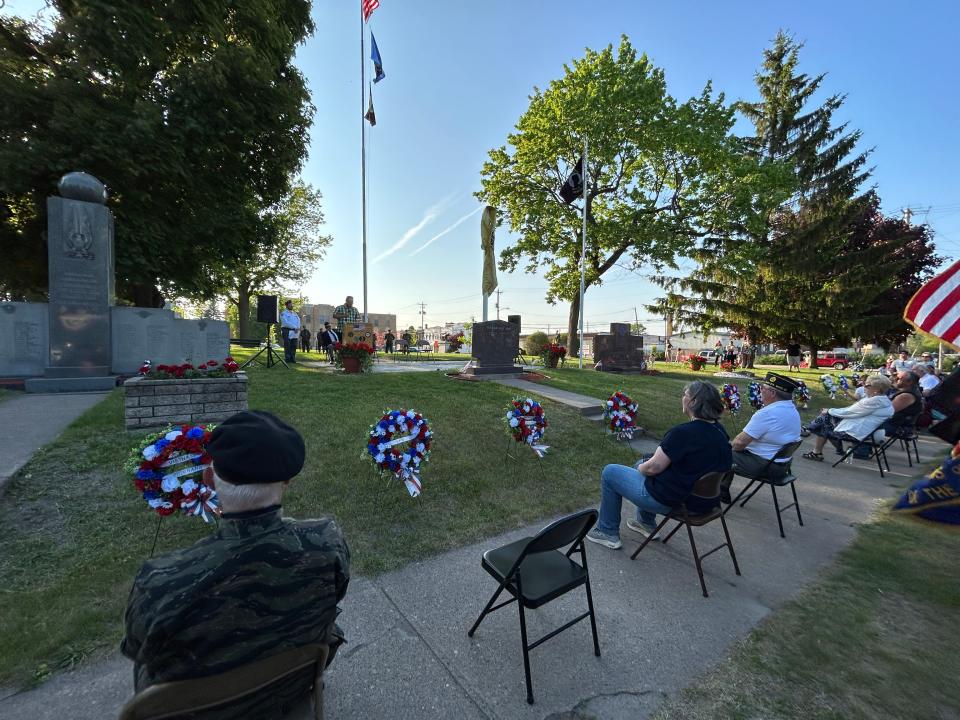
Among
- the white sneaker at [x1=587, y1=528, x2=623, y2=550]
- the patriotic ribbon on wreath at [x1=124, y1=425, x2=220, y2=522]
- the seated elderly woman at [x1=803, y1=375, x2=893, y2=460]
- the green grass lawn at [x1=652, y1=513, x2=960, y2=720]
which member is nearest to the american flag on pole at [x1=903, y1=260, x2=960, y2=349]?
the green grass lawn at [x1=652, y1=513, x2=960, y2=720]

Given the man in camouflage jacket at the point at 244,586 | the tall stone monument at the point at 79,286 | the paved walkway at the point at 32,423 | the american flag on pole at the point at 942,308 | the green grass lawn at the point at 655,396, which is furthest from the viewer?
the green grass lawn at the point at 655,396

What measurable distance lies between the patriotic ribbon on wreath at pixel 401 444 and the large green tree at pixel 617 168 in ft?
60.0

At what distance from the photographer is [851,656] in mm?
2480

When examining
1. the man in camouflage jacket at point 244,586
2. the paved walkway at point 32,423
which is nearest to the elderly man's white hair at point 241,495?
the man in camouflage jacket at point 244,586

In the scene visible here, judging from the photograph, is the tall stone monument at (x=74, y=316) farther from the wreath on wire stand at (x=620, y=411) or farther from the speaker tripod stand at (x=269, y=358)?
the wreath on wire stand at (x=620, y=411)

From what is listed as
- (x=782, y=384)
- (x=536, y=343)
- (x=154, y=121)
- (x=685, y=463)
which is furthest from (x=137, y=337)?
(x=536, y=343)

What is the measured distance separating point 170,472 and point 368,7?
19.8 m

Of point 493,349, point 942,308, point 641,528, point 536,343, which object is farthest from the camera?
point 536,343

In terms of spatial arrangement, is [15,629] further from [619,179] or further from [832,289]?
[832,289]

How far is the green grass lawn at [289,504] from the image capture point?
2494 millimetres

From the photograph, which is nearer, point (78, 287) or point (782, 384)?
point (782, 384)

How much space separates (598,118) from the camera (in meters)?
18.6

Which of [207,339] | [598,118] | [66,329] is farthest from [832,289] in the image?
[66,329]

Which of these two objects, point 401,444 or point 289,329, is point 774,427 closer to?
point 401,444
